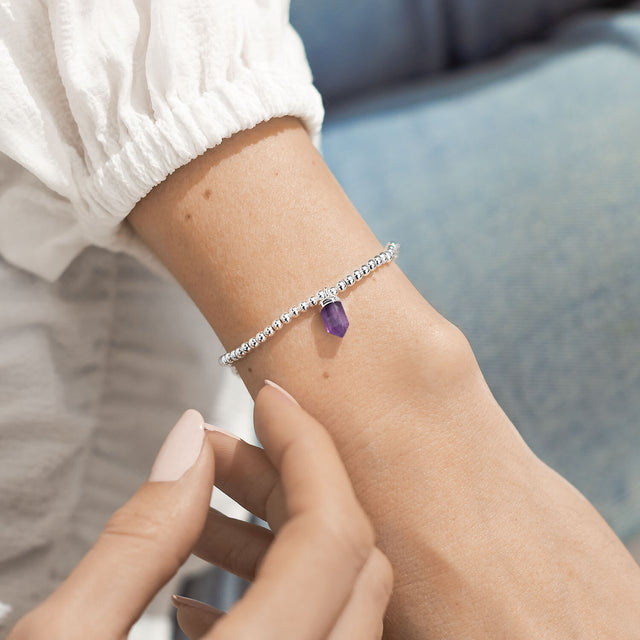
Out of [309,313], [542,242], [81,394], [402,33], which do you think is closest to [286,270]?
[309,313]

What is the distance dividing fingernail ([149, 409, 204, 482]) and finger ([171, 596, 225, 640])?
6.4 inches

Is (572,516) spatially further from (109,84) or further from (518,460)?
(109,84)

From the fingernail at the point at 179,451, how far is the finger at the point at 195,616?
0.53ft

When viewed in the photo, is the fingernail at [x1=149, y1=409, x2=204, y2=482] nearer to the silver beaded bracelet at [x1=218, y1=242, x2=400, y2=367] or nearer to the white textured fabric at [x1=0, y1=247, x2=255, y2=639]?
the silver beaded bracelet at [x1=218, y1=242, x2=400, y2=367]

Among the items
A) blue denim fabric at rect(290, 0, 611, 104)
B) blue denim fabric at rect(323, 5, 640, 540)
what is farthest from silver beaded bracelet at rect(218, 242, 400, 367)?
blue denim fabric at rect(290, 0, 611, 104)

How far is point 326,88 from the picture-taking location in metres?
0.85

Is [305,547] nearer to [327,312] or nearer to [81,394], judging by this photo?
[327,312]

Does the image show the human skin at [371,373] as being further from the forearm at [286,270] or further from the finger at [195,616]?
the finger at [195,616]

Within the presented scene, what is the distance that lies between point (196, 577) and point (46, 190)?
1.99ft

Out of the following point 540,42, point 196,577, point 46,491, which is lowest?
point 196,577

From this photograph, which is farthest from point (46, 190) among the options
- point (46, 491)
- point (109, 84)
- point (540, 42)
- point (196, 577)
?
point (540, 42)

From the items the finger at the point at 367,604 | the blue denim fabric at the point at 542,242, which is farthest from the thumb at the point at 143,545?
the blue denim fabric at the point at 542,242

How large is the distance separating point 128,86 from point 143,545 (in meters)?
0.33

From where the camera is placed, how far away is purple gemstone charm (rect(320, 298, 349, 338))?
443mm
